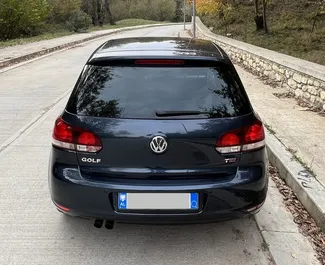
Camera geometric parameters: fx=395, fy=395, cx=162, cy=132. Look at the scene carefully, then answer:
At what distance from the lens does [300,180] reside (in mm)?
4188

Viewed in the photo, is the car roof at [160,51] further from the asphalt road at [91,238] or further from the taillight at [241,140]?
the asphalt road at [91,238]

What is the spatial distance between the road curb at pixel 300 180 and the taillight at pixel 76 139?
212cm

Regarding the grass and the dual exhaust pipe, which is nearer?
the dual exhaust pipe

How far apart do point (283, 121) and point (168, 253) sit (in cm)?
417

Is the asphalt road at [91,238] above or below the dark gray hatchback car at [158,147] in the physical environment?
below

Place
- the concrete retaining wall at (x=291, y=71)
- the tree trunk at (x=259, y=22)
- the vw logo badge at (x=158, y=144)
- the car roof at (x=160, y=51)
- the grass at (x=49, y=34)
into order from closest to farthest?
the vw logo badge at (x=158, y=144), the car roof at (x=160, y=51), the concrete retaining wall at (x=291, y=71), the tree trunk at (x=259, y=22), the grass at (x=49, y=34)

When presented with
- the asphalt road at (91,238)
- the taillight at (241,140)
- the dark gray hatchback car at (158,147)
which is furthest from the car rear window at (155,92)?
the asphalt road at (91,238)

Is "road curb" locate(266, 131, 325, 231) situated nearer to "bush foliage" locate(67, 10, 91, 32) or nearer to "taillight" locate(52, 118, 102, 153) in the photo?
"taillight" locate(52, 118, 102, 153)

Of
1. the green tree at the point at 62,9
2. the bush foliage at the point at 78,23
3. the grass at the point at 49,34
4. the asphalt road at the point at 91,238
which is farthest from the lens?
the green tree at the point at 62,9

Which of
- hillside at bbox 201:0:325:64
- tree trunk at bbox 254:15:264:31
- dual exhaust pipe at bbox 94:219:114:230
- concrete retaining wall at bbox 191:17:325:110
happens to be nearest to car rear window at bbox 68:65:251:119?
dual exhaust pipe at bbox 94:219:114:230

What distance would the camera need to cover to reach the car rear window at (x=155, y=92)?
2.98 metres

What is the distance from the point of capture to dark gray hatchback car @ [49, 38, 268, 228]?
286 cm

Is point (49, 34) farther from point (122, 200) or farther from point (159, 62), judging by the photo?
point (122, 200)

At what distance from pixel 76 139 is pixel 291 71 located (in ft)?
21.7
